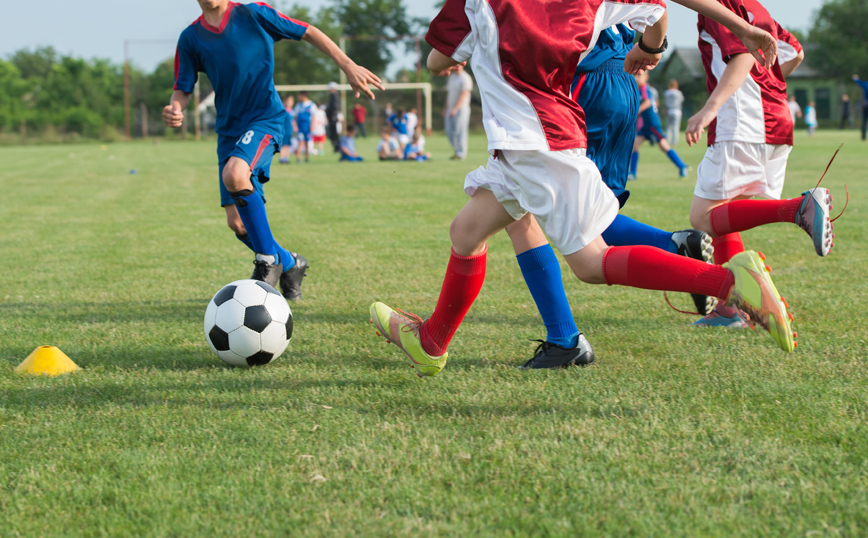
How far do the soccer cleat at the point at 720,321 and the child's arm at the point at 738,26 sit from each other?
4.61 ft

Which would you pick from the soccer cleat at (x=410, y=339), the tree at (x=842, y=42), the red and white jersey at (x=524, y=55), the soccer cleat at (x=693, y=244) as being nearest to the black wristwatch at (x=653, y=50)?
the red and white jersey at (x=524, y=55)

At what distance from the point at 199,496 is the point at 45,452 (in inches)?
26.4

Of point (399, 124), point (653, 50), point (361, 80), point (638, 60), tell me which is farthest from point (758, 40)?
point (399, 124)

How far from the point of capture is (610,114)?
3332mm

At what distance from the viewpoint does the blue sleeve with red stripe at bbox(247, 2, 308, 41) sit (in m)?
4.50

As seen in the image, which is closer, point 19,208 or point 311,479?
point 311,479

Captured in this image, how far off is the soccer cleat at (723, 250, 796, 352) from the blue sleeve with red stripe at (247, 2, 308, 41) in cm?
312

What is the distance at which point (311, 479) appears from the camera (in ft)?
6.77

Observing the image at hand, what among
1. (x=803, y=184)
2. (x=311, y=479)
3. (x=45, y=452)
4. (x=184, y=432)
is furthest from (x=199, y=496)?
(x=803, y=184)

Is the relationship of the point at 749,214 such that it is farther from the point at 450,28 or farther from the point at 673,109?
the point at 673,109

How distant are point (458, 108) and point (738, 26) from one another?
14.8 metres

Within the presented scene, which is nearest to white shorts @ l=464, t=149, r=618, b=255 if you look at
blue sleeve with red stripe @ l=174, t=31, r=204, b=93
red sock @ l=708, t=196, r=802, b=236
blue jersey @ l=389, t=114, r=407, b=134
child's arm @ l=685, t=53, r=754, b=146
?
child's arm @ l=685, t=53, r=754, b=146

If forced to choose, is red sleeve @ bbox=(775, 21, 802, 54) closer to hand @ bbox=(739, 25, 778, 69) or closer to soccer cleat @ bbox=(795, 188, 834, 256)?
soccer cleat @ bbox=(795, 188, 834, 256)

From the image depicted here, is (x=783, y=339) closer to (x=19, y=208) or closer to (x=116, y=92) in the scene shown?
(x=19, y=208)
